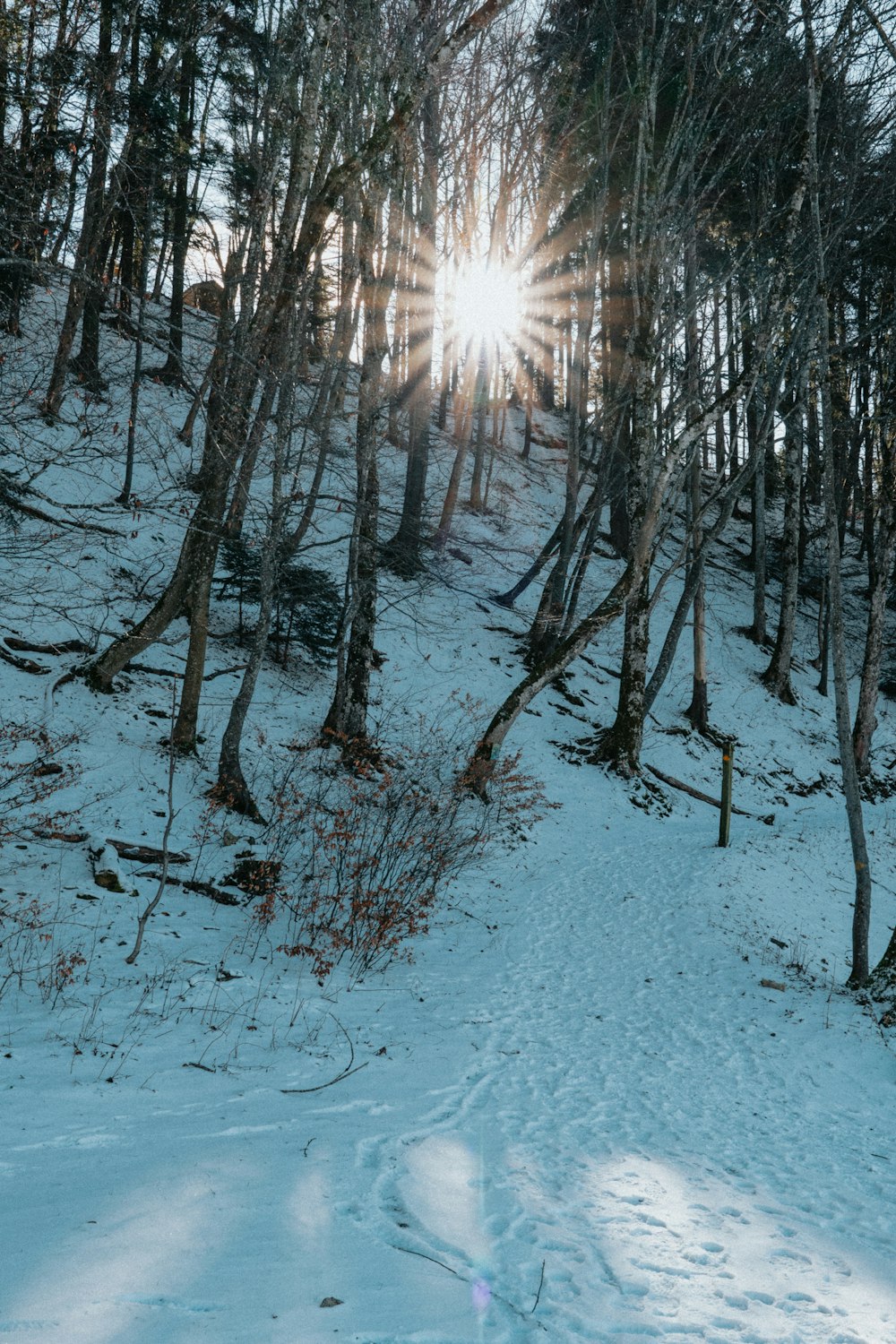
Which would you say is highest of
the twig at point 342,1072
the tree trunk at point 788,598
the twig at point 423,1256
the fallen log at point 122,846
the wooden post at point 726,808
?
the tree trunk at point 788,598

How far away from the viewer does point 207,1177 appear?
3264 mm

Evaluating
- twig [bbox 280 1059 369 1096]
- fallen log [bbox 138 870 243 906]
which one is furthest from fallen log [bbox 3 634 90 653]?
twig [bbox 280 1059 369 1096]

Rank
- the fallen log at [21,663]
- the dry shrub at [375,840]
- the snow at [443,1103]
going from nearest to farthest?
the snow at [443,1103] → the dry shrub at [375,840] → the fallen log at [21,663]

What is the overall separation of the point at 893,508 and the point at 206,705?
12205 mm

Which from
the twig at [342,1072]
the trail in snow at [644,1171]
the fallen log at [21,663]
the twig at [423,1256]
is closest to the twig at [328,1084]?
the twig at [342,1072]

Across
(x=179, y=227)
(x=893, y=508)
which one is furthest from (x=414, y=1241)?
(x=179, y=227)

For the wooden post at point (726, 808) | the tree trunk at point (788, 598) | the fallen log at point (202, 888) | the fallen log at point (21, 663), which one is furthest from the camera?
the tree trunk at point (788, 598)

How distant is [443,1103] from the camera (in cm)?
452

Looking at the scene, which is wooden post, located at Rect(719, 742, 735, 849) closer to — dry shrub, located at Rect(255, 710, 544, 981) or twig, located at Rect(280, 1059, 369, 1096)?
dry shrub, located at Rect(255, 710, 544, 981)

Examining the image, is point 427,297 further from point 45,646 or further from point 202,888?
point 202,888

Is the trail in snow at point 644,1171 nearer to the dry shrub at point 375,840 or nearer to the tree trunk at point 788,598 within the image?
the dry shrub at point 375,840

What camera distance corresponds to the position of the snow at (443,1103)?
2730 millimetres

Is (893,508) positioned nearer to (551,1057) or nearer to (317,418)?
(317,418)

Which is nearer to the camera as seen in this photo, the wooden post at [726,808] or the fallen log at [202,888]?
the fallen log at [202,888]
